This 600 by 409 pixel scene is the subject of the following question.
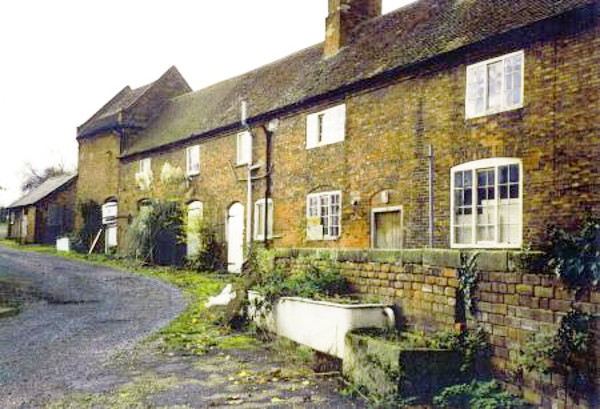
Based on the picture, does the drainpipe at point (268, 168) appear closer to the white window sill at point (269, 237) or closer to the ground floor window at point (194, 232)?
the white window sill at point (269, 237)

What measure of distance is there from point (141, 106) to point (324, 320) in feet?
89.7

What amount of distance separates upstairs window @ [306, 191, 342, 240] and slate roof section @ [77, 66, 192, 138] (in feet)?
55.6

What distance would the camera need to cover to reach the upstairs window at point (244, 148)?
70.3ft

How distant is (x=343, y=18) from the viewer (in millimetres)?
20062

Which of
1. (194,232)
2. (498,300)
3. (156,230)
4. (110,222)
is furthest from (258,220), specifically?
(498,300)

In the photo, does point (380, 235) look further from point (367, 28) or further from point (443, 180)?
point (367, 28)

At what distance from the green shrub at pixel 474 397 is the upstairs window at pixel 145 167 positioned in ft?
79.2

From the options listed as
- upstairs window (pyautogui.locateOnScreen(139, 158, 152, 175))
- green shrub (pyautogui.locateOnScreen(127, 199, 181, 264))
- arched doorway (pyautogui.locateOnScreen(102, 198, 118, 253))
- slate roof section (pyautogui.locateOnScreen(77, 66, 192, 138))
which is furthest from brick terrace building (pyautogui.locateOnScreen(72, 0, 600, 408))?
arched doorway (pyautogui.locateOnScreen(102, 198, 118, 253))

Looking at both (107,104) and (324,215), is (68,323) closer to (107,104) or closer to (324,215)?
(324,215)

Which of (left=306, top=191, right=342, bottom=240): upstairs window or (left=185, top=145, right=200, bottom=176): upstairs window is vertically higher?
(left=185, top=145, right=200, bottom=176): upstairs window

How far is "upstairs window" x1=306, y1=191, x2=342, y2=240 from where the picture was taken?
17.4 meters

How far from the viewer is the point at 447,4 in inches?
655

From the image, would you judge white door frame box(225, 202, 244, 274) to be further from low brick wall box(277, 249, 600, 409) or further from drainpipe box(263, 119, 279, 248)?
low brick wall box(277, 249, 600, 409)

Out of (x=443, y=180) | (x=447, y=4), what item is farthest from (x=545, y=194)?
(x=447, y=4)
